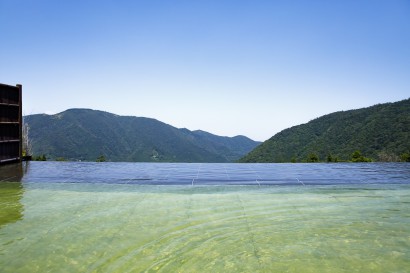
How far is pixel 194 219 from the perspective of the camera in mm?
6367

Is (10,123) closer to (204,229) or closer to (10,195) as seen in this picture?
(10,195)

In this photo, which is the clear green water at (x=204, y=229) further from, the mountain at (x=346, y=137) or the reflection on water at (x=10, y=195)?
the mountain at (x=346, y=137)

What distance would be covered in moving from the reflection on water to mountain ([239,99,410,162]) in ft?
123

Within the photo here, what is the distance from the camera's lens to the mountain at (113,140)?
430 feet

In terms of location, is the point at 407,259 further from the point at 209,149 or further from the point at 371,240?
the point at 209,149

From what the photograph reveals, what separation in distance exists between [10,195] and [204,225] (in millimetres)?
4710

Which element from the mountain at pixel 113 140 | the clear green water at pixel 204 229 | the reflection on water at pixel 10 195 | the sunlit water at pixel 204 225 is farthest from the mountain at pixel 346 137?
the mountain at pixel 113 140

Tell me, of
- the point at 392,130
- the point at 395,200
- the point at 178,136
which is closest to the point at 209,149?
the point at 178,136

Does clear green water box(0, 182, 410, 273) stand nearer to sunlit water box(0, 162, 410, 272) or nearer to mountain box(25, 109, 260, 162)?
sunlit water box(0, 162, 410, 272)

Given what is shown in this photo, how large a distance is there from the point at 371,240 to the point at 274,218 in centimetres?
166

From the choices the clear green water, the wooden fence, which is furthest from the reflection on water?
the wooden fence

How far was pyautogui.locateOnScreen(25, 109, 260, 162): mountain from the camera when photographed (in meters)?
131

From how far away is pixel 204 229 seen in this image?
5.81 meters

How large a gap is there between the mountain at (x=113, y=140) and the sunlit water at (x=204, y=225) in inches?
4643
